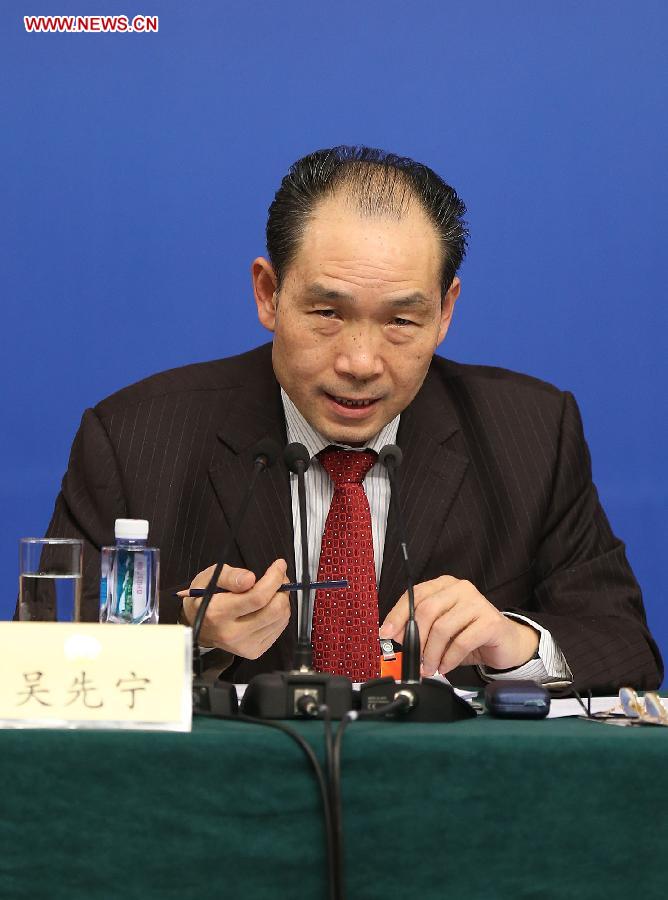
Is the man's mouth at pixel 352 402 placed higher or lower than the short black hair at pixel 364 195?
lower

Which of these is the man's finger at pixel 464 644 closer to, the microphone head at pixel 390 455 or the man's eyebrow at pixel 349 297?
the microphone head at pixel 390 455

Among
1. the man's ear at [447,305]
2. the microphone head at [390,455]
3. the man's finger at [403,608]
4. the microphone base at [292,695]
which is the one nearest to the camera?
the microphone base at [292,695]

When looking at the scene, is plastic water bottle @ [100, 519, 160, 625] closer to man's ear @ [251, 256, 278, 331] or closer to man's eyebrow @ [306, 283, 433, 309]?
man's eyebrow @ [306, 283, 433, 309]

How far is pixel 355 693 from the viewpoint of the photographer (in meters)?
1.16

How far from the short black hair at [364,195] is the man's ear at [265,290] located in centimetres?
3

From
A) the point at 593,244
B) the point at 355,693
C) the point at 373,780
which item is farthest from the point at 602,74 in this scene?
the point at 373,780

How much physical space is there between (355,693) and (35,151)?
1854 mm

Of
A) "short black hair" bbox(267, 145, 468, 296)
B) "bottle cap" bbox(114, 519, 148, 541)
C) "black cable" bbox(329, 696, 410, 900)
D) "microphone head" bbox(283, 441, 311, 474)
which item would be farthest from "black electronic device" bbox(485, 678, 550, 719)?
"short black hair" bbox(267, 145, 468, 296)

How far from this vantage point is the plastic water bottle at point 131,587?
1.49m

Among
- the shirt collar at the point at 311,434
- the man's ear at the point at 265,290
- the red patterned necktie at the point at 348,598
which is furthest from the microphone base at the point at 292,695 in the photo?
the man's ear at the point at 265,290

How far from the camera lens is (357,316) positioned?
186cm

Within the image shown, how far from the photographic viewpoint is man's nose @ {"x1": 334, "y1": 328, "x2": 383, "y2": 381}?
1.84m

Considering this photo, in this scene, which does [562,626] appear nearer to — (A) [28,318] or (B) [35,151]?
(A) [28,318]

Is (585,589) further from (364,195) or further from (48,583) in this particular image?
(48,583)
